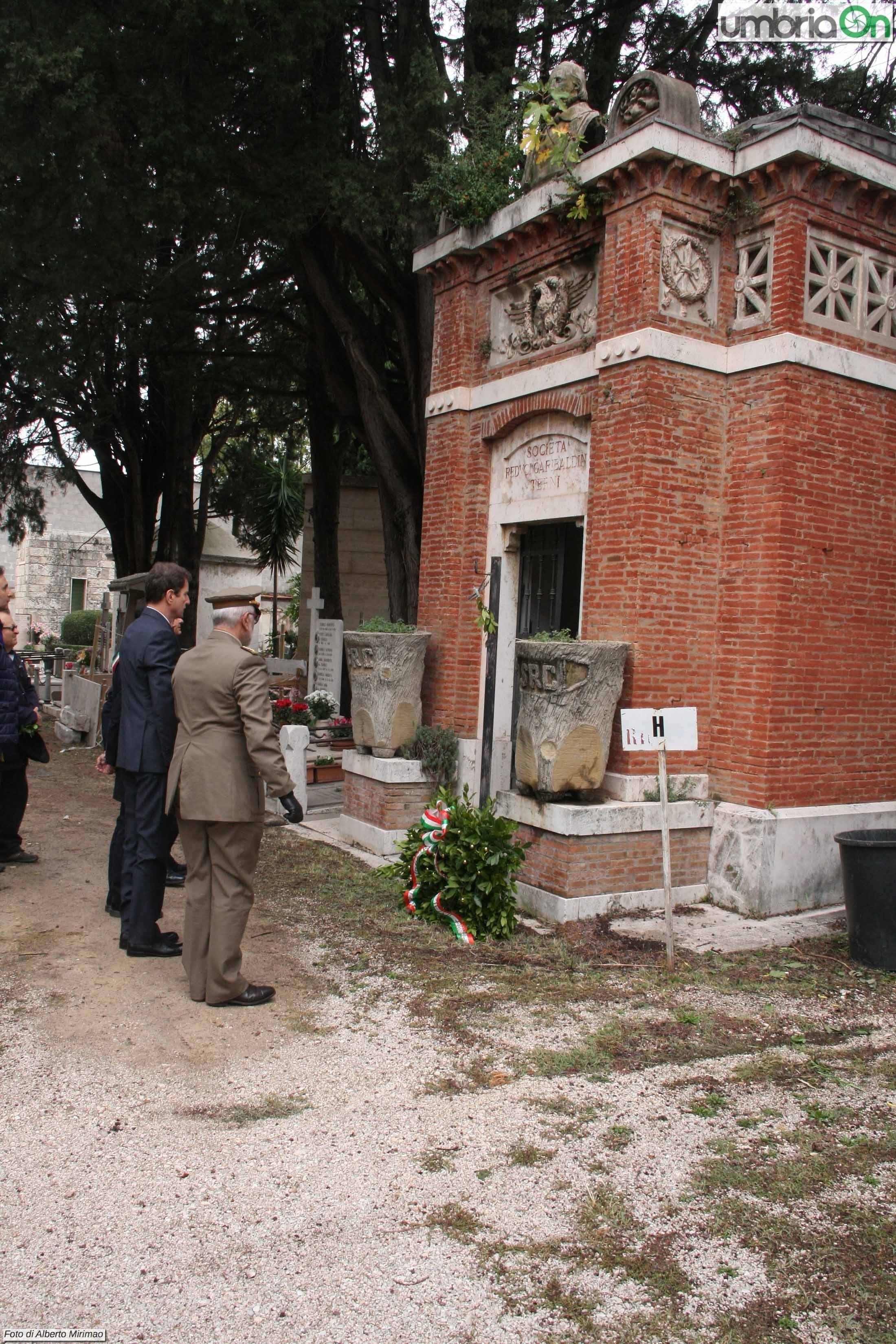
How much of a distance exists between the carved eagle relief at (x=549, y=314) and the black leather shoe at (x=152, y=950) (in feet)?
18.8

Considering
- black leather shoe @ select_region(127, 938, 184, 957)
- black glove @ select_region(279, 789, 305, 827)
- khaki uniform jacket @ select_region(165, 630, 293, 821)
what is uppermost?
khaki uniform jacket @ select_region(165, 630, 293, 821)

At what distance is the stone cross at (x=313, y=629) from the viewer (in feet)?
53.5

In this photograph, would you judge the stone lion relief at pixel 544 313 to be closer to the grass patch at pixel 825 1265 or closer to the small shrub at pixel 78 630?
the grass patch at pixel 825 1265

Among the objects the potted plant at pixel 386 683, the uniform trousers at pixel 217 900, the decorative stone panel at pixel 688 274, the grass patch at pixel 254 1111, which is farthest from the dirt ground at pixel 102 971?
the decorative stone panel at pixel 688 274

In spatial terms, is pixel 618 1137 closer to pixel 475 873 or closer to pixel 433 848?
pixel 475 873

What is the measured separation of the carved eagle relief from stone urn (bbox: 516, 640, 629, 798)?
2874 mm

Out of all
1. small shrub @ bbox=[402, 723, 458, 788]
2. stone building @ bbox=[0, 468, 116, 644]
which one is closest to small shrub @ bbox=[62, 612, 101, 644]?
stone building @ bbox=[0, 468, 116, 644]

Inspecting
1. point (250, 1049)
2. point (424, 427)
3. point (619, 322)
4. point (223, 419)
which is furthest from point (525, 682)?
point (223, 419)

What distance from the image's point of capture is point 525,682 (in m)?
7.57

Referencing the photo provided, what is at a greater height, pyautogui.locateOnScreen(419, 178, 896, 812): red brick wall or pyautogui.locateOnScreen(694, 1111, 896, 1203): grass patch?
pyautogui.locateOnScreen(419, 178, 896, 812): red brick wall

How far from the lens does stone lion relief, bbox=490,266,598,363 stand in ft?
27.9

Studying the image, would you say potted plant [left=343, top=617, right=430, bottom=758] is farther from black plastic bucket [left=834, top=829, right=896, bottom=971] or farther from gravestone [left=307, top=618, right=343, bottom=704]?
gravestone [left=307, top=618, right=343, bottom=704]

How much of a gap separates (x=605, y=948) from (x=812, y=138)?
5.95 meters

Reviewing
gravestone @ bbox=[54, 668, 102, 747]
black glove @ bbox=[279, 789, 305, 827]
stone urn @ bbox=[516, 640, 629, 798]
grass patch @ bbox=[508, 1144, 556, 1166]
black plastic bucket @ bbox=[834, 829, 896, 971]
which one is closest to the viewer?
grass patch @ bbox=[508, 1144, 556, 1166]
